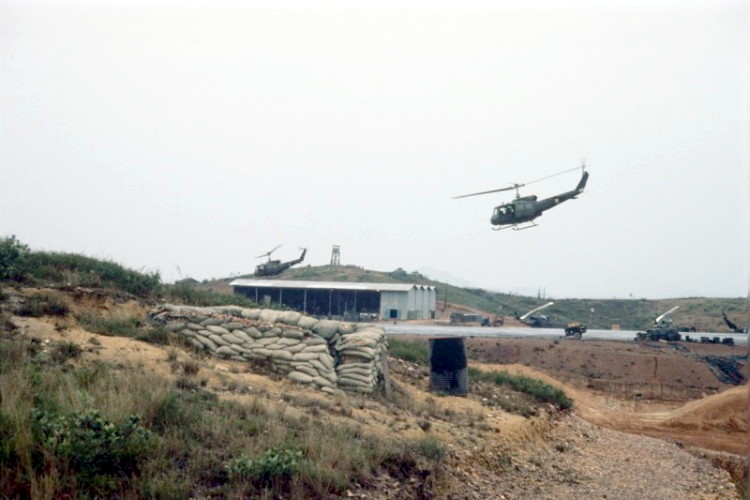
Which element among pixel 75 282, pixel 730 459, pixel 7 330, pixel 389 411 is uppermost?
pixel 75 282

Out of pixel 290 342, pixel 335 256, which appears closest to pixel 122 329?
pixel 290 342

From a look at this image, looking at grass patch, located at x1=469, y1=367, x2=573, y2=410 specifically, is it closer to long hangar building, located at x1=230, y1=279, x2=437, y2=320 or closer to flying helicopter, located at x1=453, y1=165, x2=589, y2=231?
flying helicopter, located at x1=453, y1=165, x2=589, y2=231

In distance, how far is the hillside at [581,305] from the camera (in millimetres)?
68875

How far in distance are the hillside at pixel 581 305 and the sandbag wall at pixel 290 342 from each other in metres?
47.9

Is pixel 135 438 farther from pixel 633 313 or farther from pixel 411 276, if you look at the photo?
pixel 633 313

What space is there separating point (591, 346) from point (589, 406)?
10.5 metres

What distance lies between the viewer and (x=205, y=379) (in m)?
11.5

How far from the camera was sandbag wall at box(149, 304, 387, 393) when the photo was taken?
14445 millimetres

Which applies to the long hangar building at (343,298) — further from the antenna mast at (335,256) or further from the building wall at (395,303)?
the antenna mast at (335,256)

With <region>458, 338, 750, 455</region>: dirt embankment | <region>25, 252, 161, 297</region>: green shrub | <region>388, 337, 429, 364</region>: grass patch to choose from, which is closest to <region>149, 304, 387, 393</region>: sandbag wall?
<region>25, 252, 161, 297</region>: green shrub

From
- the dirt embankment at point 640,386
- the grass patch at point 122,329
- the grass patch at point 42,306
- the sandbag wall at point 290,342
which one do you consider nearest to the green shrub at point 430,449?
the sandbag wall at point 290,342

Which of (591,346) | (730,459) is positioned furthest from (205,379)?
(591,346)

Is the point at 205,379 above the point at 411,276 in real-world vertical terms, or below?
below

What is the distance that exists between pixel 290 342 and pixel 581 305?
69875mm
